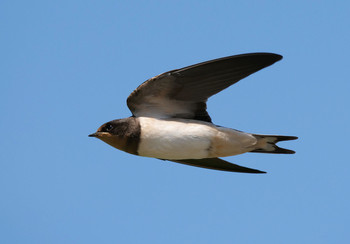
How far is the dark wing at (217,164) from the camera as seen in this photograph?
766 cm

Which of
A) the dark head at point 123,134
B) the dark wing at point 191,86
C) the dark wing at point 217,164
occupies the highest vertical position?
the dark wing at point 191,86

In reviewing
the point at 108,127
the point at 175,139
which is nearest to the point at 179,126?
the point at 175,139

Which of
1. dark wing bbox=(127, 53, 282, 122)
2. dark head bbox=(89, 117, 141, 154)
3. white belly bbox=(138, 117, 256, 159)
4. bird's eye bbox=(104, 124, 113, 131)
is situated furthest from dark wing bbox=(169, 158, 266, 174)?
bird's eye bbox=(104, 124, 113, 131)

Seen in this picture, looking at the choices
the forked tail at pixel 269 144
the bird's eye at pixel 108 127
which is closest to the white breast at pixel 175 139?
the bird's eye at pixel 108 127

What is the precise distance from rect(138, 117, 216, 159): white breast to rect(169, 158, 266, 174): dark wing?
512 millimetres

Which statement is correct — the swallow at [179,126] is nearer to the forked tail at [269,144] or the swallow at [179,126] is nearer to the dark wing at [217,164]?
the forked tail at [269,144]

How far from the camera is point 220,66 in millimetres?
6781

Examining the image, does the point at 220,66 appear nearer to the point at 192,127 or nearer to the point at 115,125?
the point at 192,127

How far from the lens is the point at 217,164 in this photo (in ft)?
25.3

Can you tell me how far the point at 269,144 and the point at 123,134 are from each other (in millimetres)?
1427

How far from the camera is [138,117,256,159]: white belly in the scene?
23.2 ft

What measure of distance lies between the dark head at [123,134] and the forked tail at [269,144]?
1.18 meters

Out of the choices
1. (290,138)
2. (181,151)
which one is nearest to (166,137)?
(181,151)

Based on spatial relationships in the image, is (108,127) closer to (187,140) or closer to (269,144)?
(187,140)
